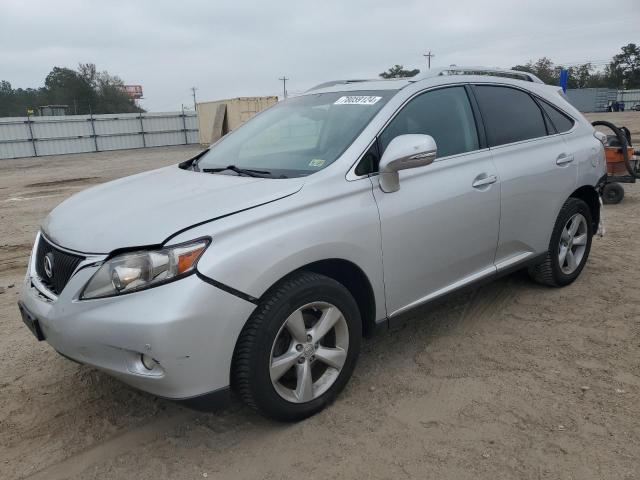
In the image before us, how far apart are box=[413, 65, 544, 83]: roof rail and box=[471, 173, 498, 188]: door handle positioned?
75cm

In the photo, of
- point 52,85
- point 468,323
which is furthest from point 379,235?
point 52,85

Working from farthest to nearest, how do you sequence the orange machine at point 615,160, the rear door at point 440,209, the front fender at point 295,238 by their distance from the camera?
the orange machine at point 615,160
the rear door at point 440,209
the front fender at point 295,238

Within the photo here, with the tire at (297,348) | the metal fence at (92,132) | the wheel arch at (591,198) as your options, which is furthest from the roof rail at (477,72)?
the metal fence at (92,132)

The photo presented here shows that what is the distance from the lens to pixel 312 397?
109 inches

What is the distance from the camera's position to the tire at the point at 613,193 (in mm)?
8219

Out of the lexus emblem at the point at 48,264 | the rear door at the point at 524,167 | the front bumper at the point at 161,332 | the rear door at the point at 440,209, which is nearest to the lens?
the front bumper at the point at 161,332

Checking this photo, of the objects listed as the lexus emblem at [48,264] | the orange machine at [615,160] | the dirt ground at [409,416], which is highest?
the lexus emblem at [48,264]

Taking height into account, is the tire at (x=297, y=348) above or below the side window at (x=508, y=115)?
below

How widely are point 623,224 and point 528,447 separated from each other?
5329 mm

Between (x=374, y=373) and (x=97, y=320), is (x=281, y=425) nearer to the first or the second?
(x=374, y=373)

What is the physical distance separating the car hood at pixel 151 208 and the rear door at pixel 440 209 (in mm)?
683

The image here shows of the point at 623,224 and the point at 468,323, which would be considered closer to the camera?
the point at 468,323

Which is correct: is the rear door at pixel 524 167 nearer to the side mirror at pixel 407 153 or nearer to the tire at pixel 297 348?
the side mirror at pixel 407 153

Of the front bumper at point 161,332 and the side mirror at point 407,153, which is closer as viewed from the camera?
the front bumper at point 161,332
